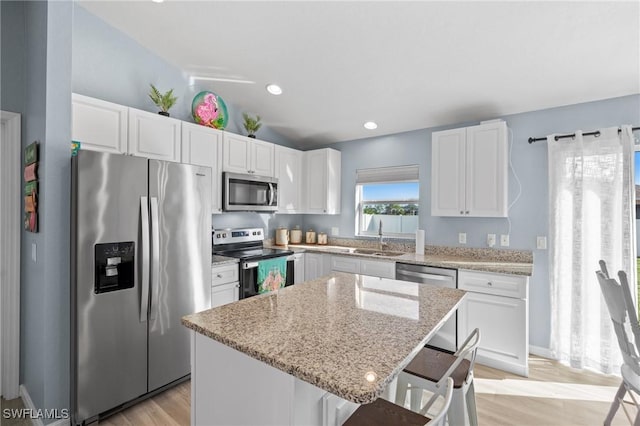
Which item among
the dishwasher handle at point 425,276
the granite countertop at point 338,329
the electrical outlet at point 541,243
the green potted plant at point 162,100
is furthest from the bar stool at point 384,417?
the green potted plant at point 162,100

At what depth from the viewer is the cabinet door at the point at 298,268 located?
374 centimetres

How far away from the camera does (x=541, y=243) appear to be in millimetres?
2928

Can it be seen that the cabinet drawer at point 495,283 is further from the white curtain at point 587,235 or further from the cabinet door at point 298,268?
the cabinet door at point 298,268

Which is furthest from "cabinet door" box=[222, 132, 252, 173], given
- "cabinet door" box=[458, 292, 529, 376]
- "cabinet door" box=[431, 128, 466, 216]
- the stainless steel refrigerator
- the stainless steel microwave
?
"cabinet door" box=[458, 292, 529, 376]

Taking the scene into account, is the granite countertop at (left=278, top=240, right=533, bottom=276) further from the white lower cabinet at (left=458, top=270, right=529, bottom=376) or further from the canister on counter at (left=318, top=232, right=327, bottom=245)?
the canister on counter at (left=318, top=232, right=327, bottom=245)

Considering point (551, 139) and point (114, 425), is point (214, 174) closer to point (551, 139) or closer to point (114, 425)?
point (114, 425)

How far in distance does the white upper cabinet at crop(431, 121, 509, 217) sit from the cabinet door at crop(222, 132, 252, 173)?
2.08 metres

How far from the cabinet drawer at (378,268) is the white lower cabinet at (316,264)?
47cm

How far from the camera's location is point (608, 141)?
2.58 meters

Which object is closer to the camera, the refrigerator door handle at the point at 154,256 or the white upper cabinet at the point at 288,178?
the refrigerator door handle at the point at 154,256

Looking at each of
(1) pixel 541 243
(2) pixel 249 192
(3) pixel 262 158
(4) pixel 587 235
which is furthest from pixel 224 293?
(4) pixel 587 235

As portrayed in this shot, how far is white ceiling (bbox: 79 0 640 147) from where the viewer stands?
81.5 inches

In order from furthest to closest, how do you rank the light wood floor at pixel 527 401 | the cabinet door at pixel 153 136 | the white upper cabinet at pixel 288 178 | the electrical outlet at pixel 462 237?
the white upper cabinet at pixel 288 178, the electrical outlet at pixel 462 237, the cabinet door at pixel 153 136, the light wood floor at pixel 527 401

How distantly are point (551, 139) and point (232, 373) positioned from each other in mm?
3233
